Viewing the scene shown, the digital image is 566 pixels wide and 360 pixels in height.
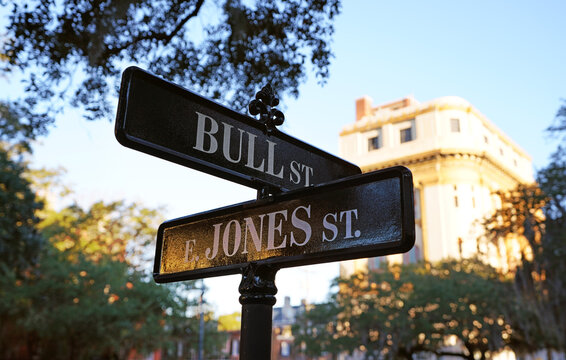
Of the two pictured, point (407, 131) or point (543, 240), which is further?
point (407, 131)

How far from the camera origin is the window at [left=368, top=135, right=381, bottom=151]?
2027 inches

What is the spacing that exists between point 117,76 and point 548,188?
15.5 m

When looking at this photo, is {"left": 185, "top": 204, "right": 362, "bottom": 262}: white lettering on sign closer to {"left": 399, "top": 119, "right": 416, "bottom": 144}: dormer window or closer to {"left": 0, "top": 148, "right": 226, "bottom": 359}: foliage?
{"left": 0, "top": 148, "right": 226, "bottom": 359}: foliage

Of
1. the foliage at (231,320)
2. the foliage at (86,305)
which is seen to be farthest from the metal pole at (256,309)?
the foliage at (231,320)

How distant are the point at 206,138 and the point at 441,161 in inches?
1858

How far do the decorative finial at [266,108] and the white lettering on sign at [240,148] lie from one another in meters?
0.09

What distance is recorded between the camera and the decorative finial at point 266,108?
2.23m

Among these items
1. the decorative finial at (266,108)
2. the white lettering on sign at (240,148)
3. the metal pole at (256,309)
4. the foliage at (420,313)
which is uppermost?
the foliage at (420,313)

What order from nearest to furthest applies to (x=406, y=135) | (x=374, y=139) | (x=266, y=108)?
1. (x=266, y=108)
2. (x=406, y=135)
3. (x=374, y=139)

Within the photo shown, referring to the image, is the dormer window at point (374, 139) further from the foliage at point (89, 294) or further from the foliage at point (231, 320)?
the foliage at point (231, 320)

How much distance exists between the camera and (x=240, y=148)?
2125 mm

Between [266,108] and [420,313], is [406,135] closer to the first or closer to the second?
[420,313]

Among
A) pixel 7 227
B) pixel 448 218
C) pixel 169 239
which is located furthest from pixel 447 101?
pixel 169 239

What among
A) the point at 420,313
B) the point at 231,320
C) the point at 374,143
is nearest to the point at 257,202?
the point at 420,313
